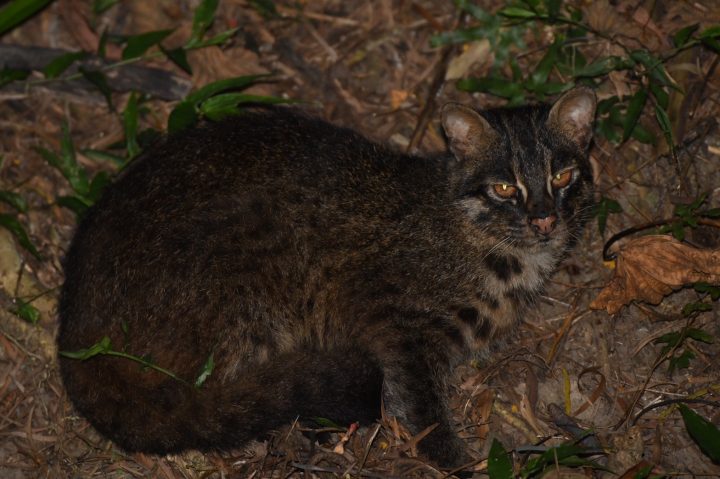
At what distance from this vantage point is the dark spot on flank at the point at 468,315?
5.99m

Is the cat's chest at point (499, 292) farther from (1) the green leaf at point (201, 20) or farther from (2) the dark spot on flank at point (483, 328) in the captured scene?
(1) the green leaf at point (201, 20)

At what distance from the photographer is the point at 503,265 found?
Result: 6.02 m

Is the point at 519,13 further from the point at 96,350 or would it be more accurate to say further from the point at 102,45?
the point at 96,350

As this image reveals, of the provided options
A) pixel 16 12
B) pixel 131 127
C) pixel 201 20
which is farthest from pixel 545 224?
pixel 16 12

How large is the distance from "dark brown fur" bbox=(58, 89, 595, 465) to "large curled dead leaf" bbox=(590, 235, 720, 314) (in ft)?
1.43

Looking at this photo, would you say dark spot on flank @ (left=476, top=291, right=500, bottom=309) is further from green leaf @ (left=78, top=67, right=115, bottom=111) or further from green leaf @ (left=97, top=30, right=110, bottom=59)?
green leaf @ (left=97, top=30, right=110, bottom=59)

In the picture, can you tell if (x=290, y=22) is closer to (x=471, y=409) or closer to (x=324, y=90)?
(x=324, y=90)

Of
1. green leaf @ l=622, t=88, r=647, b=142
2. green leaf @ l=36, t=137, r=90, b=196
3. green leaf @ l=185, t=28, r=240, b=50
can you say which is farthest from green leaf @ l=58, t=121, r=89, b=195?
green leaf @ l=622, t=88, r=647, b=142

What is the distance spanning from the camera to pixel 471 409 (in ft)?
20.2

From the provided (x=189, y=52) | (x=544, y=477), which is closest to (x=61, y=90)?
(x=189, y=52)

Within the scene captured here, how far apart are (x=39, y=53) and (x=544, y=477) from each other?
17.7 feet

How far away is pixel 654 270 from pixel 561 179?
3.42 ft

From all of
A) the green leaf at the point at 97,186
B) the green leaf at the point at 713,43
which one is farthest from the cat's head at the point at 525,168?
the green leaf at the point at 97,186

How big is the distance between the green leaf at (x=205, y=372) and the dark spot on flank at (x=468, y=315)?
1.68 meters
